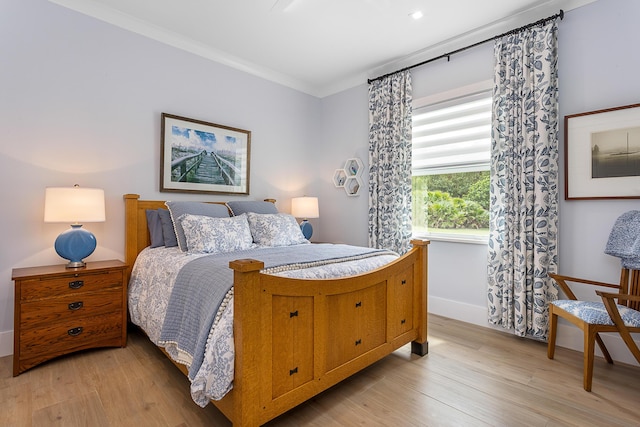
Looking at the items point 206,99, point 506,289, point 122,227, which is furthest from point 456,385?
point 206,99

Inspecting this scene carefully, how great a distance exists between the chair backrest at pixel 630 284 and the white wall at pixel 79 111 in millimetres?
3441

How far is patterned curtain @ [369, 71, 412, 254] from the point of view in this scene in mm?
3402

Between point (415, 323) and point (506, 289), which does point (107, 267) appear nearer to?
point (415, 323)

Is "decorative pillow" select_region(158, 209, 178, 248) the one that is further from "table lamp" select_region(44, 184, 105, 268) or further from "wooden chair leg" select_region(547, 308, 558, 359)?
"wooden chair leg" select_region(547, 308, 558, 359)

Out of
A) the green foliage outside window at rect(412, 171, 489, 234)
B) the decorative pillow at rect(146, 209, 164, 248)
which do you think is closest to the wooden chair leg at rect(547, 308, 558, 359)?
the green foliage outside window at rect(412, 171, 489, 234)

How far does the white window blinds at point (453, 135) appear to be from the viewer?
296 centimetres

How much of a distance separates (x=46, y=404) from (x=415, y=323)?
2298 mm

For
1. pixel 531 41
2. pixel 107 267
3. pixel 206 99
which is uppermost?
pixel 531 41

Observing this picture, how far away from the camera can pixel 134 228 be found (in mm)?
2758

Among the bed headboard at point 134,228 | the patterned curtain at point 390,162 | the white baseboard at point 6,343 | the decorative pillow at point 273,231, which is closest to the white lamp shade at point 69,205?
the bed headboard at point 134,228

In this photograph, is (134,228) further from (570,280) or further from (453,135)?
(570,280)

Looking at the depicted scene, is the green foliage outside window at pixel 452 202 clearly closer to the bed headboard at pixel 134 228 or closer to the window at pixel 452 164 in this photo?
the window at pixel 452 164

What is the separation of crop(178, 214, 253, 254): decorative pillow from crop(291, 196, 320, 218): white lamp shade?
1199mm

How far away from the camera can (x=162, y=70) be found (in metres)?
3.00
